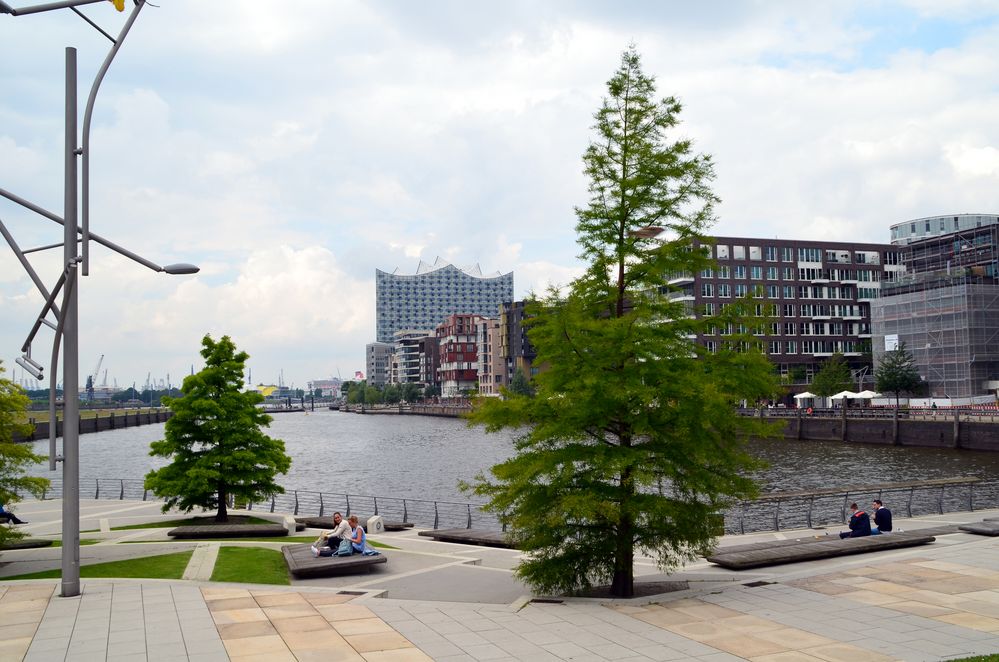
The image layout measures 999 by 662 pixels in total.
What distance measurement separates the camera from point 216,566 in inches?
700

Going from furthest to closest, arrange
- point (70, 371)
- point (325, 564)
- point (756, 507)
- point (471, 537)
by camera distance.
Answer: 1. point (756, 507)
2. point (471, 537)
3. point (325, 564)
4. point (70, 371)

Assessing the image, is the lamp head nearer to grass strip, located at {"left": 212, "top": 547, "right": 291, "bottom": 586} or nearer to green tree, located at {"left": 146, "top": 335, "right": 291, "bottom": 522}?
grass strip, located at {"left": 212, "top": 547, "right": 291, "bottom": 586}

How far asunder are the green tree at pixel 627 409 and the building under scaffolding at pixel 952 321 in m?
81.5

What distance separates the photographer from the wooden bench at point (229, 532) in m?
23.1

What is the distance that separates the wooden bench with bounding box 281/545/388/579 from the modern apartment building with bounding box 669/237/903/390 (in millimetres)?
91407

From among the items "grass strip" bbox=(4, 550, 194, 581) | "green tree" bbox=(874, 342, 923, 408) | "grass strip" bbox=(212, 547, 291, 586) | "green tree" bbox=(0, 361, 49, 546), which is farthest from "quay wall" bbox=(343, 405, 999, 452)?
"green tree" bbox=(0, 361, 49, 546)

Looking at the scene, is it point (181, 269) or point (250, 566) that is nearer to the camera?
point (181, 269)

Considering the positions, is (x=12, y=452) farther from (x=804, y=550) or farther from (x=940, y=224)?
(x=940, y=224)

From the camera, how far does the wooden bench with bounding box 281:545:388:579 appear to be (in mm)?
17000

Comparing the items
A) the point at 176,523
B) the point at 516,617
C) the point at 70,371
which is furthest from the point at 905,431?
the point at 70,371

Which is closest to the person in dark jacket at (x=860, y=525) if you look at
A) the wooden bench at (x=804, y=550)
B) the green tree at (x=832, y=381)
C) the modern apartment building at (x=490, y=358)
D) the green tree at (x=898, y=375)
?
the wooden bench at (x=804, y=550)

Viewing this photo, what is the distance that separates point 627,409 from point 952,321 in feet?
280

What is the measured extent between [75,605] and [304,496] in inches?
1428

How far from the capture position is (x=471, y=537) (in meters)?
23.8
